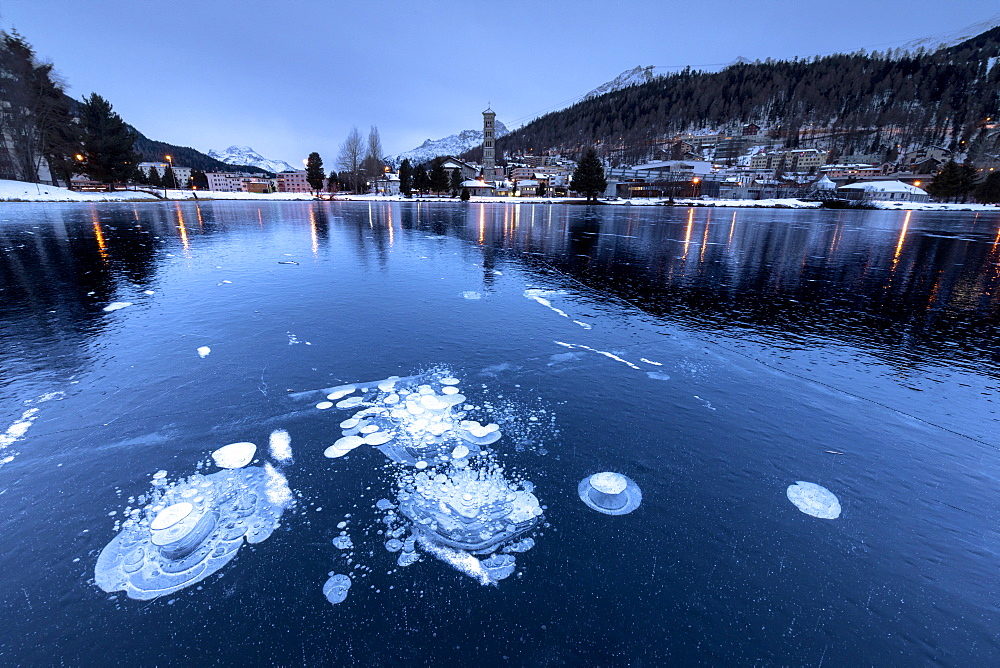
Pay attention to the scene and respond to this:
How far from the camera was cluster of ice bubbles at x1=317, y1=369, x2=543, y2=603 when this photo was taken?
312 cm

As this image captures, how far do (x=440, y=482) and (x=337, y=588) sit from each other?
120cm

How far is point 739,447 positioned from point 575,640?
9.61 feet

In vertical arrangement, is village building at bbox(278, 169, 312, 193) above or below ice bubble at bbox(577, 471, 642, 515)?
above

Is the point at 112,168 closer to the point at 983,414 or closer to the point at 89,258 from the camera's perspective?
the point at 89,258

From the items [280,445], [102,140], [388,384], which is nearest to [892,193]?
[388,384]

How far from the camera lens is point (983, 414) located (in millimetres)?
5176

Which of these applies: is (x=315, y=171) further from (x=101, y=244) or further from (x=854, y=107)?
(x=854, y=107)

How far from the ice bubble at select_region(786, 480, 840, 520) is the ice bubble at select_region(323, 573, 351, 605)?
3.81m

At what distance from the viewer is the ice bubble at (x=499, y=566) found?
2.93 meters

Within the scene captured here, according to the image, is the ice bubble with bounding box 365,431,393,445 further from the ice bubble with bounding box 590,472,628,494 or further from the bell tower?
the bell tower

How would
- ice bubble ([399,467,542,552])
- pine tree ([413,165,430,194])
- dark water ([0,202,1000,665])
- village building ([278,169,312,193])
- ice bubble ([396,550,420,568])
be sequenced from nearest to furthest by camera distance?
dark water ([0,202,1000,665])
ice bubble ([396,550,420,568])
ice bubble ([399,467,542,552])
pine tree ([413,165,430,194])
village building ([278,169,312,193])

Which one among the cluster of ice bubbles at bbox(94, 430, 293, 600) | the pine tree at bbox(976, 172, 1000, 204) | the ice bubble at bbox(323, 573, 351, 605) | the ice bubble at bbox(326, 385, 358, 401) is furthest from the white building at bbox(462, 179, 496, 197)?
the ice bubble at bbox(323, 573, 351, 605)

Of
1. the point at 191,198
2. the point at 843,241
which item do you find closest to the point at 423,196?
the point at 191,198

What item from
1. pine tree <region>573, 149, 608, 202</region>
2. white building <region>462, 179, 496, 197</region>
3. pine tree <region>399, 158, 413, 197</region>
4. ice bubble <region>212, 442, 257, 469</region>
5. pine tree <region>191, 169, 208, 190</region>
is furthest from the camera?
pine tree <region>191, 169, 208, 190</region>
